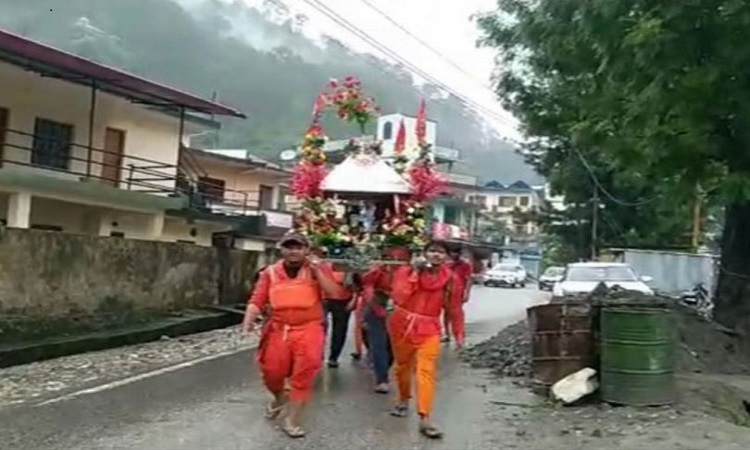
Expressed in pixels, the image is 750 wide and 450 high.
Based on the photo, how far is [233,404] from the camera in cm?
1000

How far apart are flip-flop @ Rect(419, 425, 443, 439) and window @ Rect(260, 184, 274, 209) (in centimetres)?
3163

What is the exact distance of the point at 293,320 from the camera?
8391 mm

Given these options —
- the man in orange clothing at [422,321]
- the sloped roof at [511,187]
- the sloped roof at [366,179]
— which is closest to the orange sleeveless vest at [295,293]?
the man in orange clothing at [422,321]

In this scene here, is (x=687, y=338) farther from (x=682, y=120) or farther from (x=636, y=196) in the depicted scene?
(x=636, y=196)

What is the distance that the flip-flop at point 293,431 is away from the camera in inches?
324

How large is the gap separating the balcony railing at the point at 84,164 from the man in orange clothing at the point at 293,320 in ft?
49.6

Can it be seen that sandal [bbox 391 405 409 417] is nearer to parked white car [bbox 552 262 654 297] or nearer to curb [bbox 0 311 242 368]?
curb [bbox 0 311 242 368]

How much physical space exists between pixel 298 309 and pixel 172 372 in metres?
4.68

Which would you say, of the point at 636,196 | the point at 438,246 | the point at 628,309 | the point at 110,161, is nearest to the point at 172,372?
the point at 438,246

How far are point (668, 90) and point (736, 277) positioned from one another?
474 centimetres

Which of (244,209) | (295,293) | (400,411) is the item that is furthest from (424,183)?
(244,209)

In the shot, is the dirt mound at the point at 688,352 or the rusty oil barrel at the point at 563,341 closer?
the rusty oil barrel at the point at 563,341

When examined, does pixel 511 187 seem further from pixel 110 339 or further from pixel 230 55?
pixel 110 339

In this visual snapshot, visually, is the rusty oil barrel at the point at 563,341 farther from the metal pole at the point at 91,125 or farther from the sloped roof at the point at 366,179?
the metal pole at the point at 91,125
